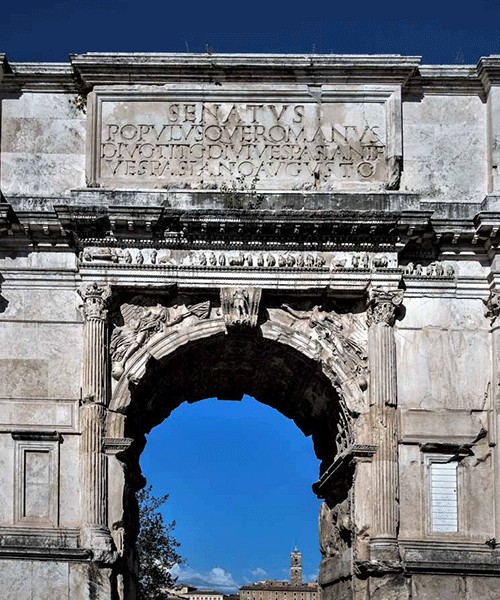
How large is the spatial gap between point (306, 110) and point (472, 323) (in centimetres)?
348

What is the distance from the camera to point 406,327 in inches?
694

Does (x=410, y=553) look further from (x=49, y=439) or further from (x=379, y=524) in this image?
(x=49, y=439)

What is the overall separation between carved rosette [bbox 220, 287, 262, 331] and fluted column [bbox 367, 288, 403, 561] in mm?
1436

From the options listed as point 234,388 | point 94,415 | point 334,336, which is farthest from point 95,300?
point 234,388

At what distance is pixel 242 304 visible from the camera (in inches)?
685

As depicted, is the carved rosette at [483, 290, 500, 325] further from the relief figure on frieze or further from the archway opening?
the archway opening

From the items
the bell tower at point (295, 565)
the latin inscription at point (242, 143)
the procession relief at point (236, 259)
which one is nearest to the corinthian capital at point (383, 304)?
the procession relief at point (236, 259)

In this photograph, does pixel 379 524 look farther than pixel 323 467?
No

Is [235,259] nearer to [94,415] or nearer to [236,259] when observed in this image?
[236,259]

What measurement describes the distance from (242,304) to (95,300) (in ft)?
5.98

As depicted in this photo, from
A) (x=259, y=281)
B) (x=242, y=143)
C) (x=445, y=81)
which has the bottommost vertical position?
(x=259, y=281)

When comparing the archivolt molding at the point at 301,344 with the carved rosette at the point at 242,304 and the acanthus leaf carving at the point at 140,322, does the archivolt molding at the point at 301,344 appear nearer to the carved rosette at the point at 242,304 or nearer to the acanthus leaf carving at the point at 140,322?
the acanthus leaf carving at the point at 140,322

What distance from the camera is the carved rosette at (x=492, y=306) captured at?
1741 cm

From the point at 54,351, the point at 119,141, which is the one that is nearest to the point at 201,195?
the point at 119,141
